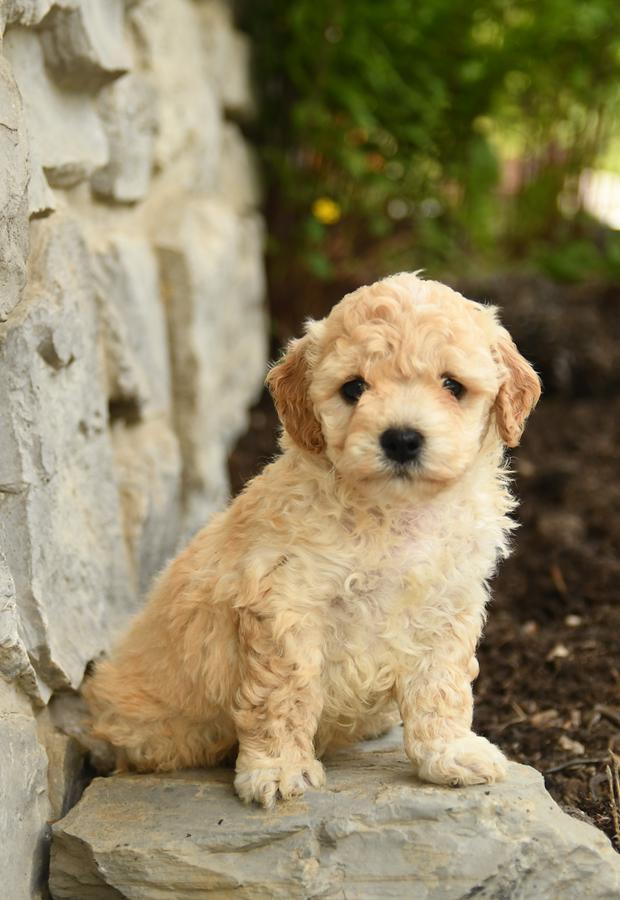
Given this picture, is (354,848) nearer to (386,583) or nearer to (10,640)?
(386,583)

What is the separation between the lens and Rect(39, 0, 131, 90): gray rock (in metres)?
3.54

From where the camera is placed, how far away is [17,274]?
10.0 feet

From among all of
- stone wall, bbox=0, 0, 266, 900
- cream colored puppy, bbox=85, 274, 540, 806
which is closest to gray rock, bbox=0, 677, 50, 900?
stone wall, bbox=0, 0, 266, 900

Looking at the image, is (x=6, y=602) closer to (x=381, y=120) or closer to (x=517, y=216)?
(x=381, y=120)

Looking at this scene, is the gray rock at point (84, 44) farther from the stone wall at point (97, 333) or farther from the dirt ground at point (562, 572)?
the dirt ground at point (562, 572)

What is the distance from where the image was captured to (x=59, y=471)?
346 cm

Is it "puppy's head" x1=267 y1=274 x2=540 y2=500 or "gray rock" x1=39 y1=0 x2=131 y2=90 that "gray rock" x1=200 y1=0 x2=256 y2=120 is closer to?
"gray rock" x1=39 y1=0 x2=131 y2=90

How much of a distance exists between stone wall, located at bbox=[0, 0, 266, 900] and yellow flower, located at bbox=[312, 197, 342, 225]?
2.38 feet

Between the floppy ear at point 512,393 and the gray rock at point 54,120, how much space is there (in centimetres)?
155

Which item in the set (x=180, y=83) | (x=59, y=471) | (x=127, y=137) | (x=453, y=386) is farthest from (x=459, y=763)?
(x=180, y=83)

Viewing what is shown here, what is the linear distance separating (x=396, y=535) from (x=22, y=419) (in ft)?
3.67

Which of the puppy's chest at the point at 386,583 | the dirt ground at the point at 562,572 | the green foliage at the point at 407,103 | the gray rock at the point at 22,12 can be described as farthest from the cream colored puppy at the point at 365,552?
the green foliage at the point at 407,103

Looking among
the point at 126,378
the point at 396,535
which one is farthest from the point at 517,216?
the point at 396,535

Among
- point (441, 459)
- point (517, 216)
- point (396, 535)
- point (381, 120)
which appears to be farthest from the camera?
point (517, 216)
